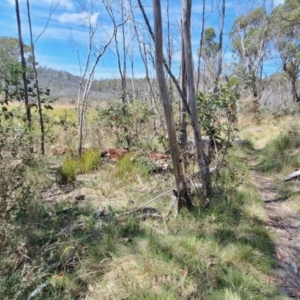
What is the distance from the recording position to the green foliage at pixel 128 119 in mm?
5387

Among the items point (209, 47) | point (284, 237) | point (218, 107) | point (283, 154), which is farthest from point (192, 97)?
point (209, 47)

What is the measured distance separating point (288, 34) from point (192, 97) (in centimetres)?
1346

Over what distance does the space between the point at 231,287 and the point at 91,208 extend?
4.99 ft

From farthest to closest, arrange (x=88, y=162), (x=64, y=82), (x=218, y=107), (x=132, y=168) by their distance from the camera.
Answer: (x=64, y=82) < (x=88, y=162) < (x=132, y=168) < (x=218, y=107)

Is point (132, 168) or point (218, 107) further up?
point (218, 107)

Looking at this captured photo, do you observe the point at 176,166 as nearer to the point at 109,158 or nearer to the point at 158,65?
the point at 158,65

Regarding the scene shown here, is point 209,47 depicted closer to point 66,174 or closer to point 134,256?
point 66,174

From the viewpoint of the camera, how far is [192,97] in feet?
7.29

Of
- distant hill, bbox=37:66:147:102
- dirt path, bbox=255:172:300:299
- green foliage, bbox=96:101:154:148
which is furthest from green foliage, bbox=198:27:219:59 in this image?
dirt path, bbox=255:172:300:299

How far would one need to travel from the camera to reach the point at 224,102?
2.47 m

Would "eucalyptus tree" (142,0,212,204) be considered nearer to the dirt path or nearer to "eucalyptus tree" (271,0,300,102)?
the dirt path

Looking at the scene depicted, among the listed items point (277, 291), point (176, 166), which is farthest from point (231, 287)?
point (176, 166)

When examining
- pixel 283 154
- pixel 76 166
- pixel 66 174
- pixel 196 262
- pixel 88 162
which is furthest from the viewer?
pixel 283 154

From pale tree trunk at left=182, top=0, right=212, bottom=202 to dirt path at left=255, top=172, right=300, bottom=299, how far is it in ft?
2.39
